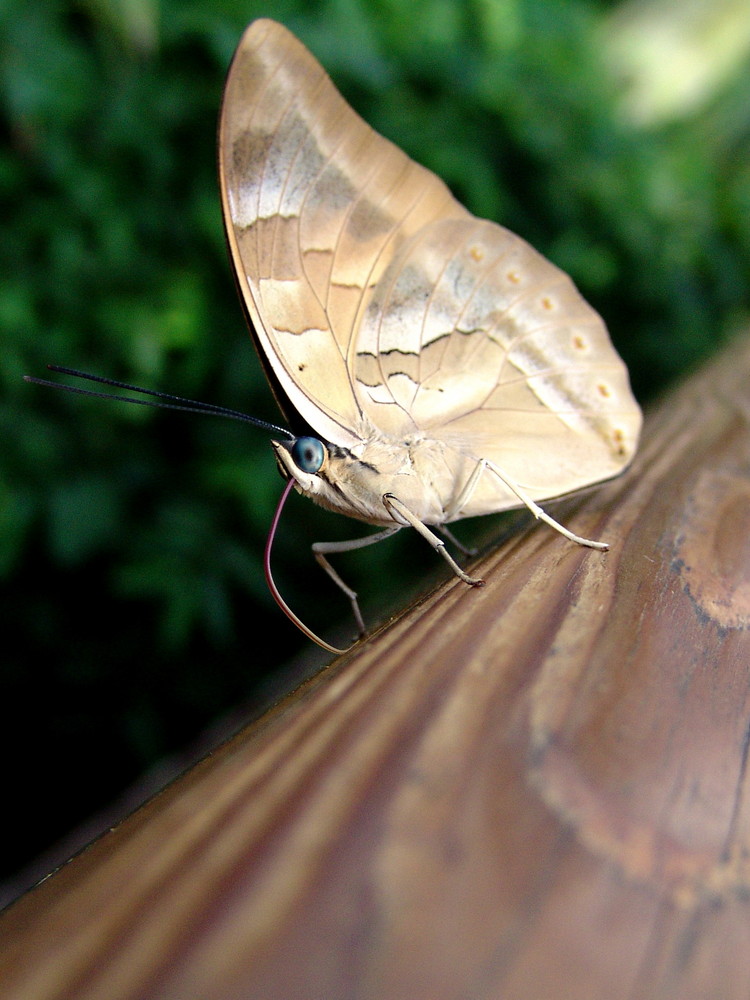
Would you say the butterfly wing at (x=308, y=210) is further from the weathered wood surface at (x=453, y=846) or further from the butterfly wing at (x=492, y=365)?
the weathered wood surface at (x=453, y=846)

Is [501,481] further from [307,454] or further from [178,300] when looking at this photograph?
[178,300]

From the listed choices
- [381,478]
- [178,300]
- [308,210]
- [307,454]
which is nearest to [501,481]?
[381,478]

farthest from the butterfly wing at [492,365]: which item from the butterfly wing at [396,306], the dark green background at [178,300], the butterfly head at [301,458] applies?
the dark green background at [178,300]

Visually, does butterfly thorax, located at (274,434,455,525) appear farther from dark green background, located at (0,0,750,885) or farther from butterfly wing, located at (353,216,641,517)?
dark green background, located at (0,0,750,885)

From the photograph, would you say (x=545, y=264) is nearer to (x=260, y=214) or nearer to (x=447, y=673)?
(x=260, y=214)

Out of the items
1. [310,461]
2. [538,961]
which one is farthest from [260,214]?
[538,961]

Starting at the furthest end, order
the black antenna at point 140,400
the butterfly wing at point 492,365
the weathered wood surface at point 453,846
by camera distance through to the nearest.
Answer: the butterfly wing at point 492,365 → the black antenna at point 140,400 → the weathered wood surface at point 453,846

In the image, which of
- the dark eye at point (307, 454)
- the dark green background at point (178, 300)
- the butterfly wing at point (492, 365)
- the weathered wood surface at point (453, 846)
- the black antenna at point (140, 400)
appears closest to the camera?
the weathered wood surface at point (453, 846)

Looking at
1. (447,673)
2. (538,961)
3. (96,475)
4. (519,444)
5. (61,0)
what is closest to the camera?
(538,961)
